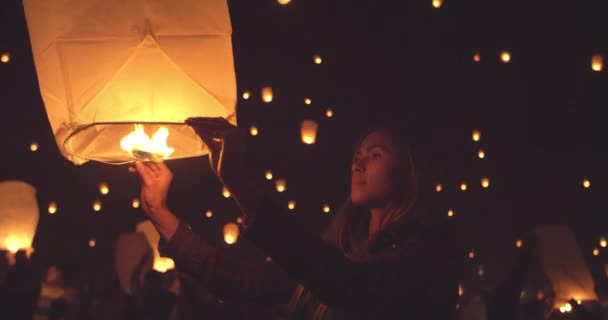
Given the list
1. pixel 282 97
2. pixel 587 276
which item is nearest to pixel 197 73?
pixel 587 276

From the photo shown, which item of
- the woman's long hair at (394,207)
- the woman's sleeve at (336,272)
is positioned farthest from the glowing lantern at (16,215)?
the woman's sleeve at (336,272)

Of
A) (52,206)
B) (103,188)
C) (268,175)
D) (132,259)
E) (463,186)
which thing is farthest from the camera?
(52,206)

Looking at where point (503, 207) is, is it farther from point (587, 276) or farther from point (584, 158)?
point (587, 276)

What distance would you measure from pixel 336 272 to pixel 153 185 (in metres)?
0.70

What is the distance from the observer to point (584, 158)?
36.6 feet

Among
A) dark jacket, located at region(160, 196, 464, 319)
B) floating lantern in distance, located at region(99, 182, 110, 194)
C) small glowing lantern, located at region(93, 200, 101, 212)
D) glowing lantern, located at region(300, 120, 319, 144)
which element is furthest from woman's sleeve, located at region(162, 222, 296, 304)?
small glowing lantern, located at region(93, 200, 101, 212)

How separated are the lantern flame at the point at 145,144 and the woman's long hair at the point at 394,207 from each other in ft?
1.62

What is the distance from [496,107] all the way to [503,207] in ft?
8.21

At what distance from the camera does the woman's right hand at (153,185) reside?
1.74 metres

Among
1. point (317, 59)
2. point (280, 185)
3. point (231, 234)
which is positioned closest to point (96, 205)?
point (231, 234)

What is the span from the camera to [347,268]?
123 cm

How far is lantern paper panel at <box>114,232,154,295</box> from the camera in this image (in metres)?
4.92

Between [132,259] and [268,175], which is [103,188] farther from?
[132,259]

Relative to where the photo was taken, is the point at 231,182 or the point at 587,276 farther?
the point at 587,276
